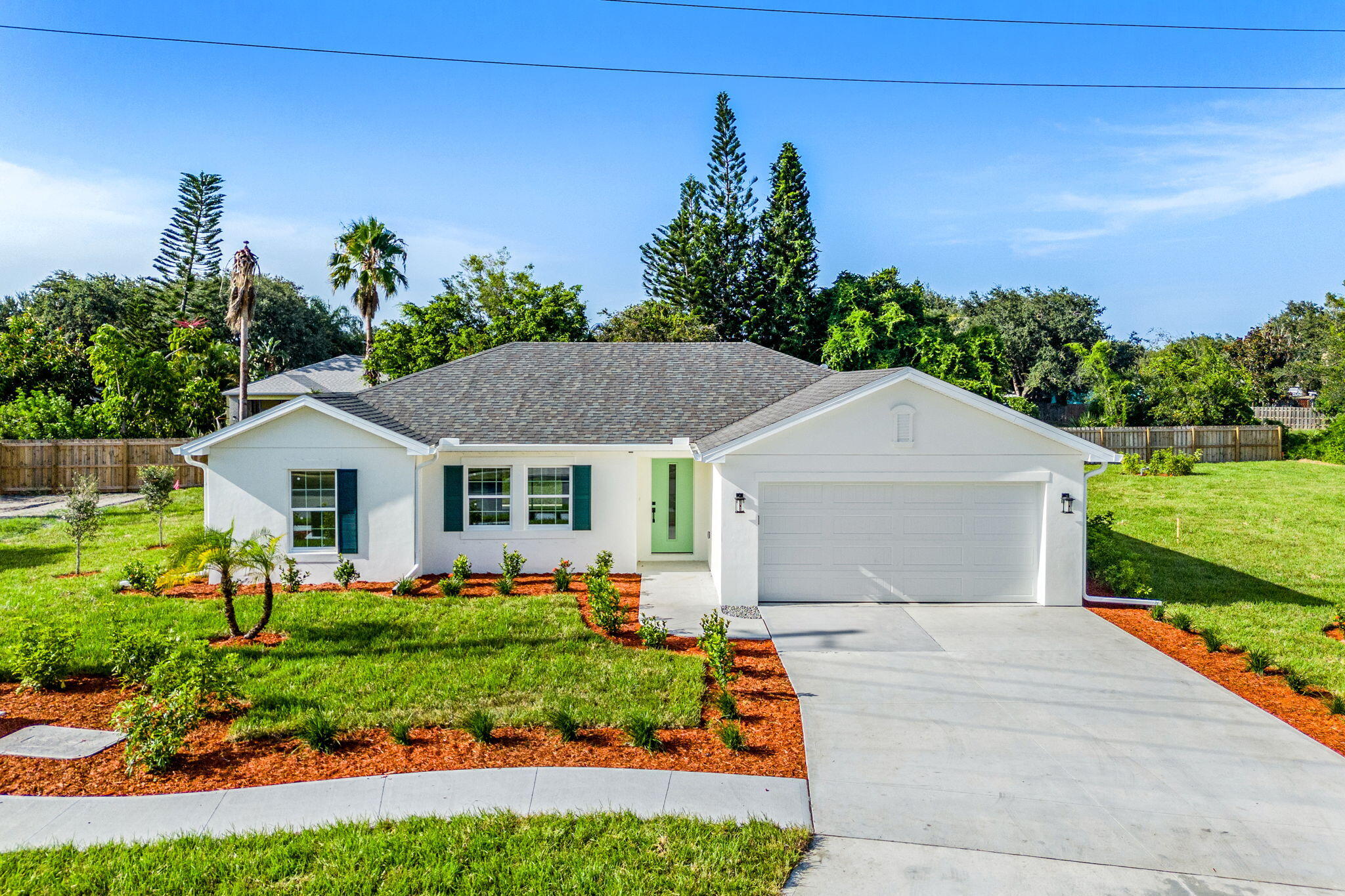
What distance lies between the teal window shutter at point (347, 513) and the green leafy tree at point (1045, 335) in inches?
1657

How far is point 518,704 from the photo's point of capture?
711 centimetres

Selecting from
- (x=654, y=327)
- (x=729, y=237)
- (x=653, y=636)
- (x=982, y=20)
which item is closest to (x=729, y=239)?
(x=729, y=237)

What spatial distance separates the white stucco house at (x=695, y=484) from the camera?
433 inches

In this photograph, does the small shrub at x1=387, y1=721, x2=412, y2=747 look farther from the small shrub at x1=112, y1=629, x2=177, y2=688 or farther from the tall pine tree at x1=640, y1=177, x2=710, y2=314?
the tall pine tree at x1=640, y1=177, x2=710, y2=314

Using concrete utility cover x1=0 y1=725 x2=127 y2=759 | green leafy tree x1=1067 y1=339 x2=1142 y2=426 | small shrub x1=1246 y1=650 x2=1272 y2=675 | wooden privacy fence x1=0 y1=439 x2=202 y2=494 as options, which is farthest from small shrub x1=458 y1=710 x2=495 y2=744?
green leafy tree x1=1067 y1=339 x2=1142 y2=426

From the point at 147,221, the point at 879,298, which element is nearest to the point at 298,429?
the point at 879,298

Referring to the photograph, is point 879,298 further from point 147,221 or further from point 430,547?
point 147,221

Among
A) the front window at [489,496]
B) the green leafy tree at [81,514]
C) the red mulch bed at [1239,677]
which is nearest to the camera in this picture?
the red mulch bed at [1239,677]

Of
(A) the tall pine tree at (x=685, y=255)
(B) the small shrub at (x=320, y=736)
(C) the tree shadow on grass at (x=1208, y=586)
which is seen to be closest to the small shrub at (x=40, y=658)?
(B) the small shrub at (x=320, y=736)

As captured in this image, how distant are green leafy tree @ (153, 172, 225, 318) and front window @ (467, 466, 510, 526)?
32251mm

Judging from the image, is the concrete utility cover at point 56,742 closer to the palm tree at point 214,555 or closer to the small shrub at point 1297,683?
the palm tree at point 214,555

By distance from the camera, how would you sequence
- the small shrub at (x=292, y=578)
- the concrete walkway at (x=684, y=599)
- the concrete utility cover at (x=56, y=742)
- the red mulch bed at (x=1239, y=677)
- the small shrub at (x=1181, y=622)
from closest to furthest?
the concrete utility cover at (x=56, y=742)
the red mulch bed at (x=1239, y=677)
the concrete walkway at (x=684, y=599)
the small shrub at (x=1181, y=622)
the small shrub at (x=292, y=578)

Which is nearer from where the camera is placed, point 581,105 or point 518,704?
point 518,704

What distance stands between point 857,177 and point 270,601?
17.2m
